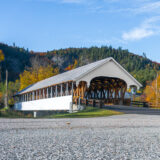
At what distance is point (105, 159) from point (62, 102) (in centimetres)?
2157

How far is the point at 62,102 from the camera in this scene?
26188mm

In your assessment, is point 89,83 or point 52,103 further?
point 52,103

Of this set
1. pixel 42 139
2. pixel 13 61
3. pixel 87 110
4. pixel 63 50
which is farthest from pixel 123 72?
pixel 63 50

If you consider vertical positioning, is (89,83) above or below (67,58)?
below

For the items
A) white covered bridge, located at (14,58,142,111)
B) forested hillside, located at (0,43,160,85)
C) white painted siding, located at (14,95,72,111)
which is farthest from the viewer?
forested hillside, located at (0,43,160,85)

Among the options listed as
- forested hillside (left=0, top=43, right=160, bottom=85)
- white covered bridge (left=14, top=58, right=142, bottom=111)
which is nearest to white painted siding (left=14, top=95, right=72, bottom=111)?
white covered bridge (left=14, top=58, right=142, bottom=111)

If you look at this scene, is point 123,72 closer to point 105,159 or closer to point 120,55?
point 105,159

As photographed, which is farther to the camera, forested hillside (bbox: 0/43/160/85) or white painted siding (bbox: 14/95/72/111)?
forested hillside (bbox: 0/43/160/85)

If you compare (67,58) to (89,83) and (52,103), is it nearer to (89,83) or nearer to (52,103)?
(52,103)

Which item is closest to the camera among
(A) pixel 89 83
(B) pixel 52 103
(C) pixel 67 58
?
(A) pixel 89 83

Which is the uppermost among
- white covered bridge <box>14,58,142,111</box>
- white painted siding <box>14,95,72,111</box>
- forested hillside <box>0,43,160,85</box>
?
forested hillside <box>0,43,160,85</box>

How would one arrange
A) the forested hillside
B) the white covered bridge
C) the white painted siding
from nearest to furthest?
the white covered bridge < the white painted siding < the forested hillside

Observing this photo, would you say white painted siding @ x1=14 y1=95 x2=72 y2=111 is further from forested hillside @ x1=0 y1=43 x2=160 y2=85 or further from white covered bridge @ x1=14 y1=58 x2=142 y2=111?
forested hillside @ x1=0 y1=43 x2=160 y2=85

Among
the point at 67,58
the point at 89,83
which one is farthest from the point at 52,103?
the point at 67,58
